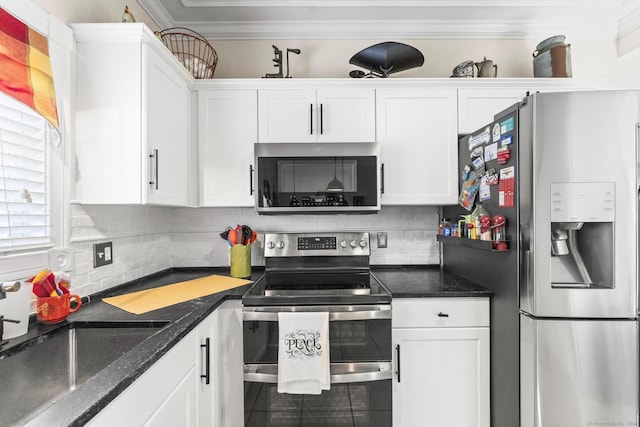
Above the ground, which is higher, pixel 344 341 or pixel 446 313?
pixel 446 313

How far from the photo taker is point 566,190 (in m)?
1.27

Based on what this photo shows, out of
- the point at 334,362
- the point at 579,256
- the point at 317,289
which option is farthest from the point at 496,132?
the point at 334,362

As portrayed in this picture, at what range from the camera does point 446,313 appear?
1.64m

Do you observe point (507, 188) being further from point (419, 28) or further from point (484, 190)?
point (419, 28)

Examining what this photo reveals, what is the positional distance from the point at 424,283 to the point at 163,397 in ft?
4.56

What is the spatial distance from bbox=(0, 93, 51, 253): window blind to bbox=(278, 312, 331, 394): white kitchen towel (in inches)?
41.0

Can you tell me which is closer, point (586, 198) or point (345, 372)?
point (586, 198)

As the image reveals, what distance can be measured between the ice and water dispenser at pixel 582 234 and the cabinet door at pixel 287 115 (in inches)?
51.3

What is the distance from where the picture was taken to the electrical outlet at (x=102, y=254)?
1.50 m

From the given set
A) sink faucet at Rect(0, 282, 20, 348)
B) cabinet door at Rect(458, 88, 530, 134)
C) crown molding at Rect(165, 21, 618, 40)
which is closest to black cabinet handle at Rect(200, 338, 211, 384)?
sink faucet at Rect(0, 282, 20, 348)

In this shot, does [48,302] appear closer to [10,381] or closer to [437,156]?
[10,381]

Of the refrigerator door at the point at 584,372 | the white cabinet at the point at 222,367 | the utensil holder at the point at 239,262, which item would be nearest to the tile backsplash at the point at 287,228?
the utensil holder at the point at 239,262

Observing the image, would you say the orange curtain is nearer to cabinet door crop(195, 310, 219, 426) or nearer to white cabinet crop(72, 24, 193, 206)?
white cabinet crop(72, 24, 193, 206)

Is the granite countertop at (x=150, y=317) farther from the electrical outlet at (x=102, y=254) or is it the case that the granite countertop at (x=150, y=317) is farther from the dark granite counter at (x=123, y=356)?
the electrical outlet at (x=102, y=254)
